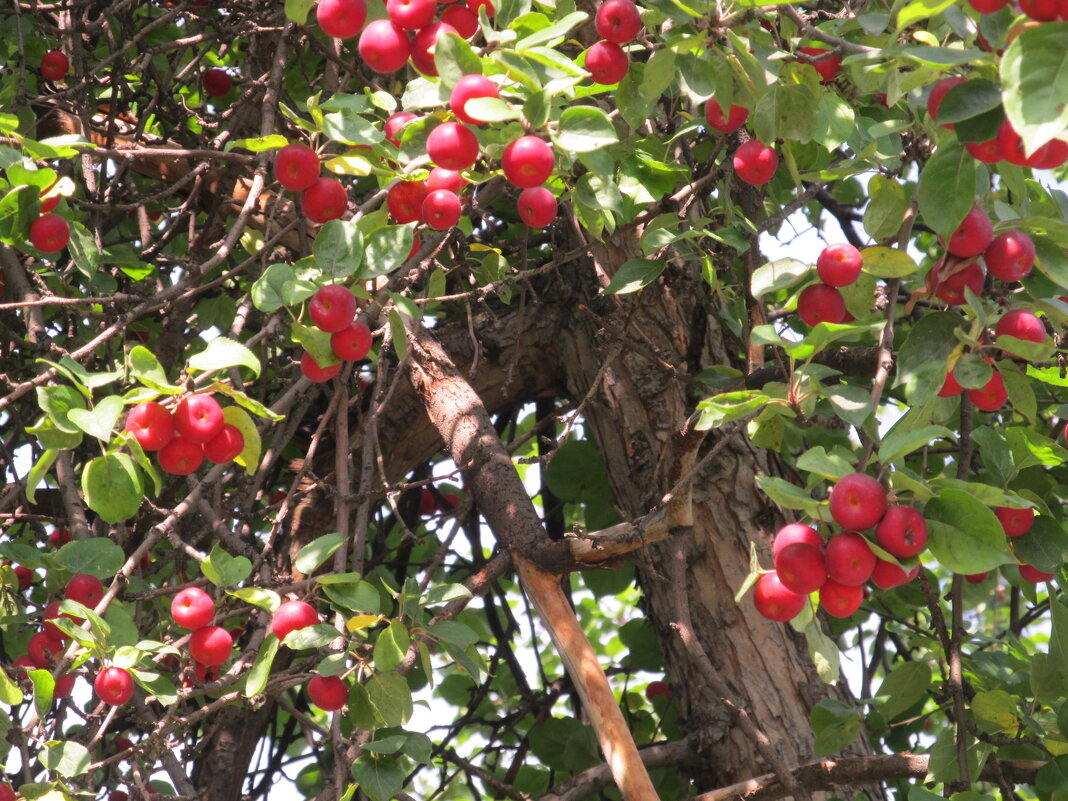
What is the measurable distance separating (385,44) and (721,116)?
519 millimetres

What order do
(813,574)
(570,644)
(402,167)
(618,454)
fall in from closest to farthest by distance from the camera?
(813,574) → (402,167) → (570,644) → (618,454)

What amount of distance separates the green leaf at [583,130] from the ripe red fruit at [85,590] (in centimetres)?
98

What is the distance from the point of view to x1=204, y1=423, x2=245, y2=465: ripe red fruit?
1521 millimetres

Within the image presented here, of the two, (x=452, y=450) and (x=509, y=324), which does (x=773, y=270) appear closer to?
(x=452, y=450)

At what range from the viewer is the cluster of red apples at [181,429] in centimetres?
146

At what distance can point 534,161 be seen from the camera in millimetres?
1369

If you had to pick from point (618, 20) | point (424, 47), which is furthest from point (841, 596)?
point (424, 47)

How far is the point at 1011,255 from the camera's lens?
53.8 inches

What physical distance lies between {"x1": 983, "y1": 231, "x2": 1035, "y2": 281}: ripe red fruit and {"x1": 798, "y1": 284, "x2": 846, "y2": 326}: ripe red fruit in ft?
0.67

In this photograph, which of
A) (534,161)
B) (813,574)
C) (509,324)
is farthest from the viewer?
(509,324)

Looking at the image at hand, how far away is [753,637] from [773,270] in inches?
35.9

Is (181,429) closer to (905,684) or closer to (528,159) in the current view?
(528,159)

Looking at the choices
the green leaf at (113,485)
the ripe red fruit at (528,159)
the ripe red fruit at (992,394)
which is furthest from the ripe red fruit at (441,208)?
the ripe red fruit at (992,394)

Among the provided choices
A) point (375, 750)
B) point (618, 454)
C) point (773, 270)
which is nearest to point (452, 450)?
point (618, 454)
